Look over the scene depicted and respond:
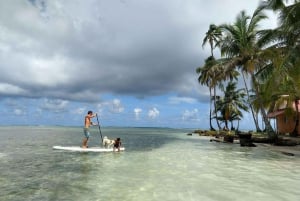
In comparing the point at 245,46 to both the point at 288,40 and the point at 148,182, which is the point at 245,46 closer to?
the point at 288,40

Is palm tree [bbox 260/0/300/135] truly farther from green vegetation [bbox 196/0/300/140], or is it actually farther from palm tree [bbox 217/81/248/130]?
palm tree [bbox 217/81/248/130]

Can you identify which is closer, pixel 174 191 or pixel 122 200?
pixel 122 200

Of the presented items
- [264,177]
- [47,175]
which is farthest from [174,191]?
[47,175]

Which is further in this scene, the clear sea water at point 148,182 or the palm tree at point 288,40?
the palm tree at point 288,40

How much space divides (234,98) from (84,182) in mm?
47791

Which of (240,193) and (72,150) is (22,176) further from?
(72,150)

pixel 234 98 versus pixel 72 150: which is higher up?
pixel 234 98

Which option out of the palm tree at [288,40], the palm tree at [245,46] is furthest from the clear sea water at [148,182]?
the palm tree at [245,46]

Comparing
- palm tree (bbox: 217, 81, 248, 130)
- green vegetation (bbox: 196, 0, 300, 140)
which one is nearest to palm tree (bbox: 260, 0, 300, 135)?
green vegetation (bbox: 196, 0, 300, 140)

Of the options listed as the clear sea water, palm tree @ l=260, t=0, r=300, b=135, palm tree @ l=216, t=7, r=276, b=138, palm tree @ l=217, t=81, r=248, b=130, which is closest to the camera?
the clear sea water

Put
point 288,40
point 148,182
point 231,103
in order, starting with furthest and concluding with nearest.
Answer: point 231,103, point 288,40, point 148,182

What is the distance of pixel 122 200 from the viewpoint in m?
6.86

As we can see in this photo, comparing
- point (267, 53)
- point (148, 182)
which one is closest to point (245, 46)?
point (267, 53)

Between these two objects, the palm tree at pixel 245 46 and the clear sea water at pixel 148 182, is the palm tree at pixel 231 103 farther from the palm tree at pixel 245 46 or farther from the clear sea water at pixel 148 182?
the clear sea water at pixel 148 182
